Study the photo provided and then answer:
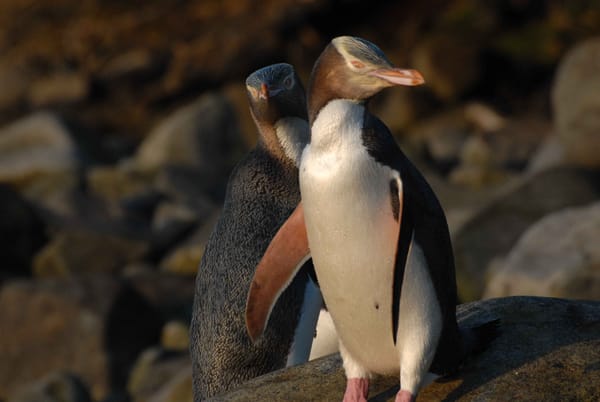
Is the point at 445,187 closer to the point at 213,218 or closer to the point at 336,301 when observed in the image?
the point at 213,218

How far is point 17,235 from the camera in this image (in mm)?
17953

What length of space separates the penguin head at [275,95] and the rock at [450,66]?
16.1 metres

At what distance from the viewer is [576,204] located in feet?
45.5

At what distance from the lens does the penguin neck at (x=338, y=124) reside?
4605 mm

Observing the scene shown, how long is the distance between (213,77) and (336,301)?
21037 mm

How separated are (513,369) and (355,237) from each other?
2.94 feet

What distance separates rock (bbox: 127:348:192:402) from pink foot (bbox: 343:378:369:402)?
675 cm

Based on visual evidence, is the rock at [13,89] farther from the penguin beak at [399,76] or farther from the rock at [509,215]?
the penguin beak at [399,76]

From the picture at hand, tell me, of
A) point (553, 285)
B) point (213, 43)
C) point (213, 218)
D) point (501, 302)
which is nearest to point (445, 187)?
point (213, 218)

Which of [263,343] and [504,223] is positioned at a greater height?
[263,343]

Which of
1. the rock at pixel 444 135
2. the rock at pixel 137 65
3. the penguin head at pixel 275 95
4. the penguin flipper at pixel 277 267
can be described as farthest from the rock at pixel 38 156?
the penguin flipper at pixel 277 267

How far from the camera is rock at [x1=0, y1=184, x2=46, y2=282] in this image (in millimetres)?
17828

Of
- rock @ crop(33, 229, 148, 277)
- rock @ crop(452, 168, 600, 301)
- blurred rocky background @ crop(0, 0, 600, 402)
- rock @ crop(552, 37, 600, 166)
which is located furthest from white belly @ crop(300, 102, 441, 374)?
rock @ crop(33, 229, 148, 277)

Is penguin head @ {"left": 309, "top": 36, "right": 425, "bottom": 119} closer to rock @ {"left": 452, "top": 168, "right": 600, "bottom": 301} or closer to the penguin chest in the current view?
the penguin chest
